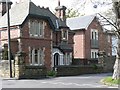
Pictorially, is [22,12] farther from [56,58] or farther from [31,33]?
[56,58]

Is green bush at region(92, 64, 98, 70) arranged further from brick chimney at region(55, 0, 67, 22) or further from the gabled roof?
the gabled roof

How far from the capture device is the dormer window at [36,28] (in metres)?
37.8

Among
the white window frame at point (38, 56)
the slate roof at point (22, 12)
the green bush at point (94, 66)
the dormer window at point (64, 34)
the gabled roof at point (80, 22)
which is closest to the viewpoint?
the slate roof at point (22, 12)

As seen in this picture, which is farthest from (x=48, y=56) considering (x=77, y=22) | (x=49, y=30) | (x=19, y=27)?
(x=77, y=22)

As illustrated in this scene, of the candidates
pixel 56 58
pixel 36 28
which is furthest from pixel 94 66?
pixel 36 28

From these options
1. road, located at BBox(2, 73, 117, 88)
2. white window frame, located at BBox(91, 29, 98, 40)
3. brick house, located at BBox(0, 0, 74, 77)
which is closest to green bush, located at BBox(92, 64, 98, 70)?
brick house, located at BBox(0, 0, 74, 77)

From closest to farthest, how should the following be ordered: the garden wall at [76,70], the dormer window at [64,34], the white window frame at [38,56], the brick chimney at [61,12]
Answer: the garden wall at [76,70]
the white window frame at [38,56]
the dormer window at [64,34]
the brick chimney at [61,12]

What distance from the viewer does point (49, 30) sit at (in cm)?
3981

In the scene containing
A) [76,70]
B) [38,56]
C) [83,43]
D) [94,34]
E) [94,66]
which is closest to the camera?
[38,56]

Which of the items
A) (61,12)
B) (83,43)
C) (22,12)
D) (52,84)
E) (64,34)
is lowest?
(52,84)

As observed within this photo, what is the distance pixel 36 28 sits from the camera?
126 feet

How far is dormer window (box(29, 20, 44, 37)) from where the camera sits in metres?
37.8

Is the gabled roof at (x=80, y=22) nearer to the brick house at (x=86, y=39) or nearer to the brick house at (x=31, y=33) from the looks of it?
the brick house at (x=86, y=39)

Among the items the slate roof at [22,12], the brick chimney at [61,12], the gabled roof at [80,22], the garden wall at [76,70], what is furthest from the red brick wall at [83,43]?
the slate roof at [22,12]
